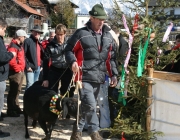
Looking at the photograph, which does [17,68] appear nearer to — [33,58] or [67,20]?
[33,58]

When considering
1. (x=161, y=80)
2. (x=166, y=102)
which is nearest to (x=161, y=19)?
(x=161, y=80)

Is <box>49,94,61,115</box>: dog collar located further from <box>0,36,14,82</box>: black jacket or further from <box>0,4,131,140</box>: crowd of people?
<box>0,36,14,82</box>: black jacket

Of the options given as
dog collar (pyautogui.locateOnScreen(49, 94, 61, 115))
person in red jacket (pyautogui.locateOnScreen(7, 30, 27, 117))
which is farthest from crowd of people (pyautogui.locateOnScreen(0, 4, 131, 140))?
person in red jacket (pyautogui.locateOnScreen(7, 30, 27, 117))

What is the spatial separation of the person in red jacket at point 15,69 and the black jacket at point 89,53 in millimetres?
2059

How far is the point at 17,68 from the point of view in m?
6.07

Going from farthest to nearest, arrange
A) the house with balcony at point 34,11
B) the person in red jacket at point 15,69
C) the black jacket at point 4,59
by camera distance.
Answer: the house with balcony at point 34,11
the person in red jacket at point 15,69
the black jacket at point 4,59

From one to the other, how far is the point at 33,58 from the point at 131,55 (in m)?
2.90

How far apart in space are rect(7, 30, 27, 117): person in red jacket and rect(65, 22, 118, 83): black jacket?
2059 mm

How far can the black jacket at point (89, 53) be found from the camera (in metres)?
4.20

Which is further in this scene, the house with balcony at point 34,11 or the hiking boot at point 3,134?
the house with balcony at point 34,11

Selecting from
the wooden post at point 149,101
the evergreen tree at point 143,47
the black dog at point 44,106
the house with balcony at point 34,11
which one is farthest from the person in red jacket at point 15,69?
the house with balcony at point 34,11

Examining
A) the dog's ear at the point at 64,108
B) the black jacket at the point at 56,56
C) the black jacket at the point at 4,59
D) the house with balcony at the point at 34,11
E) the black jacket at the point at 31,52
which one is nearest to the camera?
the dog's ear at the point at 64,108

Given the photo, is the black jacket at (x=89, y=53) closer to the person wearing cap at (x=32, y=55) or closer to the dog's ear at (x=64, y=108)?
the dog's ear at (x=64, y=108)

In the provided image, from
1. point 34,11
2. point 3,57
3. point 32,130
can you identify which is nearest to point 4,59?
point 3,57
